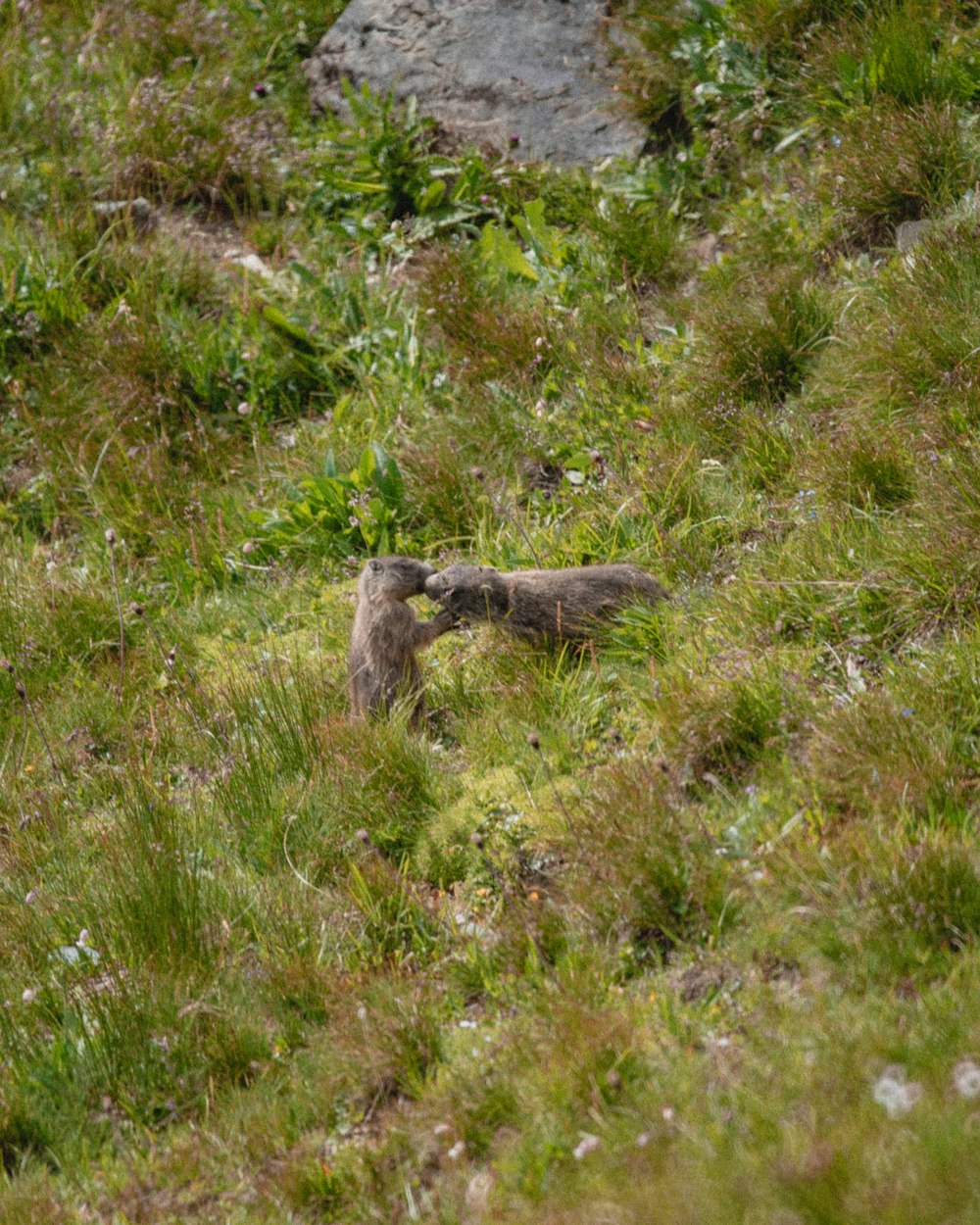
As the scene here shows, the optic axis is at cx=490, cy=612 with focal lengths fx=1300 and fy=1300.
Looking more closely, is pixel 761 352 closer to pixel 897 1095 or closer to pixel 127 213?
pixel 897 1095

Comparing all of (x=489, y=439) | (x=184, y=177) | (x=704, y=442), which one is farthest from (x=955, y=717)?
(x=184, y=177)

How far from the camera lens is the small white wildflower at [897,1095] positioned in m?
3.28

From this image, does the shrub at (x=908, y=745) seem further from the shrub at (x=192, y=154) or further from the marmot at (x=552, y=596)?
the shrub at (x=192, y=154)

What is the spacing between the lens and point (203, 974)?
16.1 ft

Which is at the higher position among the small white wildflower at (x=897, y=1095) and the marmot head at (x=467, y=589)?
the small white wildflower at (x=897, y=1095)

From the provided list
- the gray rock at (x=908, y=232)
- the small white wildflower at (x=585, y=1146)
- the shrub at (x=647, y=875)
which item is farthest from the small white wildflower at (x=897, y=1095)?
the gray rock at (x=908, y=232)

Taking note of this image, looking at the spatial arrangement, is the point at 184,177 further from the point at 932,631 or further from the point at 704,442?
the point at 932,631

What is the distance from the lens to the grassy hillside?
4000 millimetres

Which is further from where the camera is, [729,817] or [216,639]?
[216,639]

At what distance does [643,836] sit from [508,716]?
1.41 m

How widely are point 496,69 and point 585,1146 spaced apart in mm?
9135

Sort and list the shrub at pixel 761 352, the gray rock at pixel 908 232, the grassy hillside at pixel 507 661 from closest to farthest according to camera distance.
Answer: the grassy hillside at pixel 507 661
the shrub at pixel 761 352
the gray rock at pixel 908 232

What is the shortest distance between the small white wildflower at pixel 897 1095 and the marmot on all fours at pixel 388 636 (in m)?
3.19

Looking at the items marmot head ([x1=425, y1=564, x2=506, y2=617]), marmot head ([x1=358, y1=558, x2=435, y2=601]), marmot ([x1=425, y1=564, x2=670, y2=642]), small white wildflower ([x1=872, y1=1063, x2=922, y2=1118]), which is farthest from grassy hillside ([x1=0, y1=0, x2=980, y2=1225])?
marmot head ([x1=358, y1=558, x2=435, y2=601])
